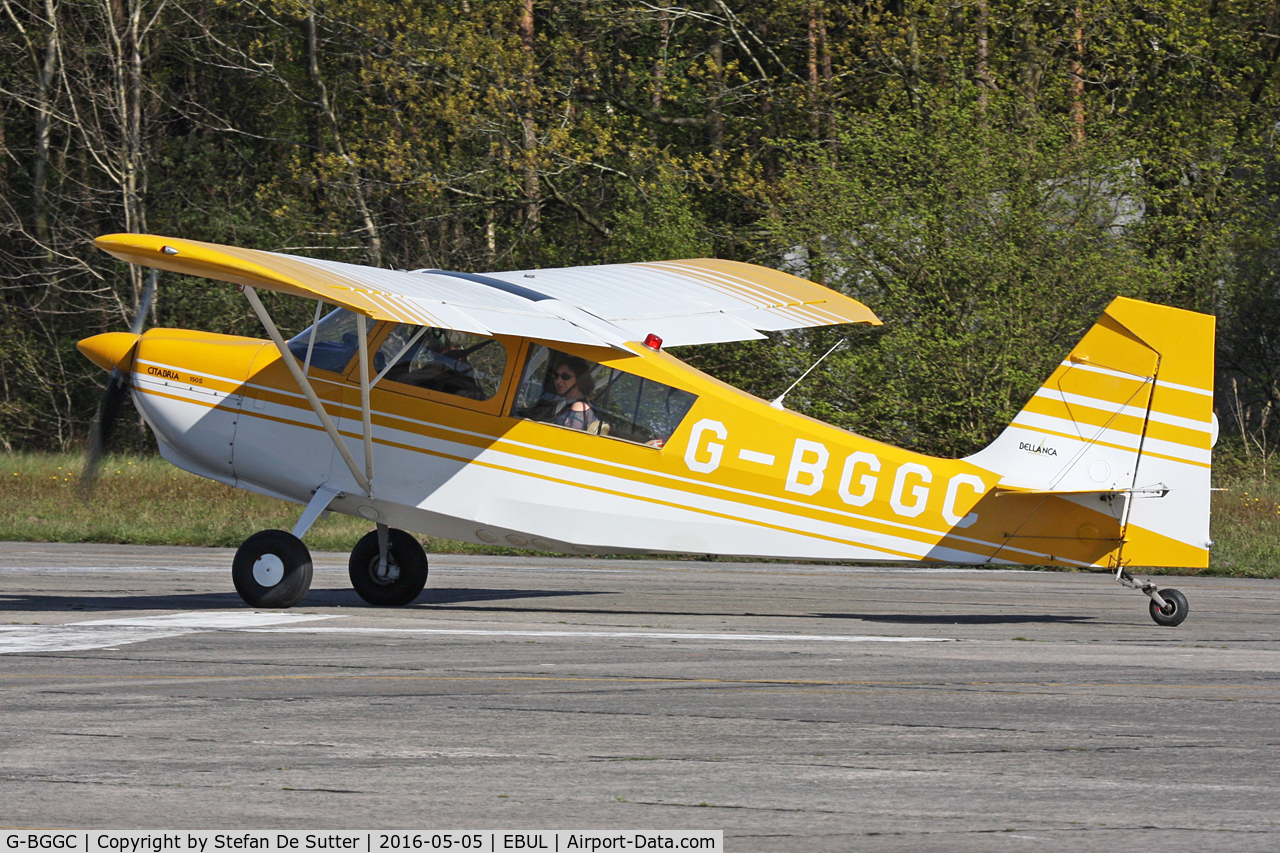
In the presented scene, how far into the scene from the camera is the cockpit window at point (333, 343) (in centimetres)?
1048

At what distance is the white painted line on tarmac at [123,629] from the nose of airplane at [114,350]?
7.20ft

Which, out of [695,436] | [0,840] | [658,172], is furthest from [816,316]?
[658,172]

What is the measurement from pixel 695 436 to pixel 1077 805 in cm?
524

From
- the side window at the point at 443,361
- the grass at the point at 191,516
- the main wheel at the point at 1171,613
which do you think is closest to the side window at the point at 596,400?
the side window at the point at 443,361

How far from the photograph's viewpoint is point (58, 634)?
899cm

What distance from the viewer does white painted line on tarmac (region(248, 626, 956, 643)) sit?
9.14m

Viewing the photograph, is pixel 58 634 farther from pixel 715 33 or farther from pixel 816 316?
pixel 715 33

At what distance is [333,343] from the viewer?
34.6 ft

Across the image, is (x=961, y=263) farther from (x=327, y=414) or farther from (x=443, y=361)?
(x=327, y=414)

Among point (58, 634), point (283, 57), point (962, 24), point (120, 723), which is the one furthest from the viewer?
point (283, 57)

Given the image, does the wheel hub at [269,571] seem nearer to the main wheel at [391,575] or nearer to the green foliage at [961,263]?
the main wheel at [391,575]

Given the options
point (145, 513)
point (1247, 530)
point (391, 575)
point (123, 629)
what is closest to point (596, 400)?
point (391, 575)

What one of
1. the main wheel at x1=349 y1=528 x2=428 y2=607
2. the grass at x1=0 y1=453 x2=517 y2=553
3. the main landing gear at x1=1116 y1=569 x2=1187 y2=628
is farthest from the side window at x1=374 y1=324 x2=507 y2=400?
the grass at x1=0 y1=453 x2=517 y2=553

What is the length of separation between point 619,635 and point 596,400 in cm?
182
